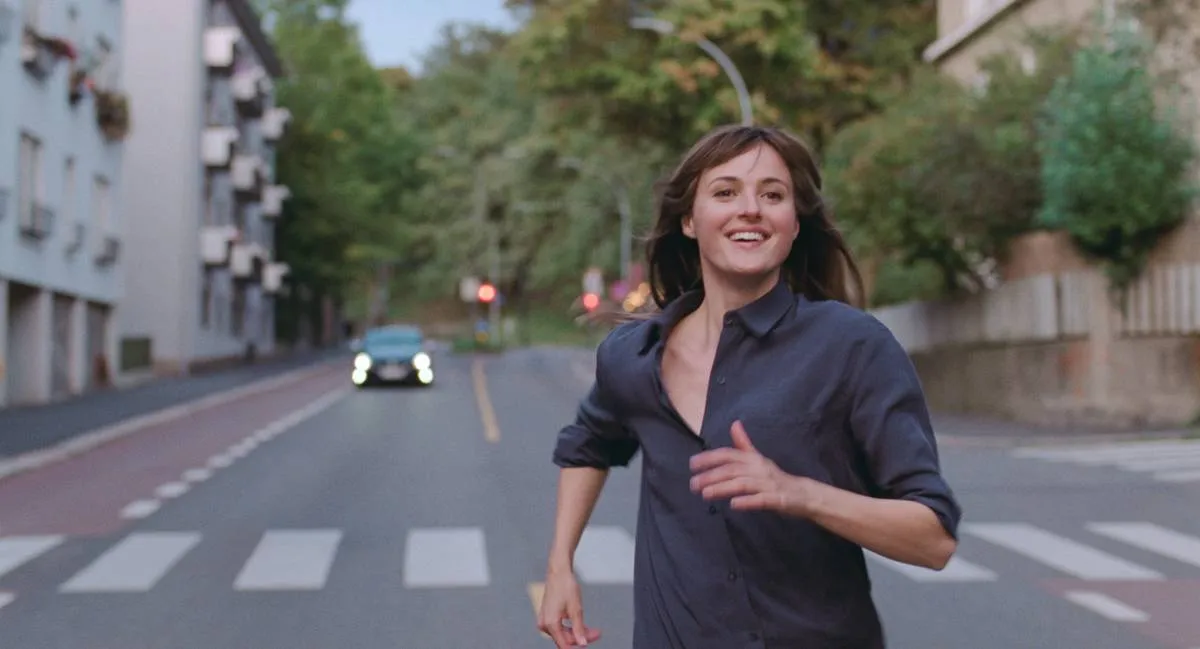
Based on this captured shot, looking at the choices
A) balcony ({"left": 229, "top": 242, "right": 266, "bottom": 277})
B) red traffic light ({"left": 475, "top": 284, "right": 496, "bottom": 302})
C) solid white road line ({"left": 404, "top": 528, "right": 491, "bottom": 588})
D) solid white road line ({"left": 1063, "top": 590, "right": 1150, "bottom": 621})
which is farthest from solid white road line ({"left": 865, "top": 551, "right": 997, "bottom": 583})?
red traffic light ({"left": 475, "top": 284, "right": 496, "bottom": 302})

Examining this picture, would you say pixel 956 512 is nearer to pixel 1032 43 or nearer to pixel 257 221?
pixel 1032 43

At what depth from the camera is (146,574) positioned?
32.6ft

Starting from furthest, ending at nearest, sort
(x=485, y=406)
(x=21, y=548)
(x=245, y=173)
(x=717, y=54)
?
(x=245, y=173) → (x=717, y=54) → (x=485, y=406) → (x=21, y=548)

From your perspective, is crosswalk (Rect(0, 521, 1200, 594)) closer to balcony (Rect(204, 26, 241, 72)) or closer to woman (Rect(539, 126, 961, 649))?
woman (Rect(539, 126, 961, 649))

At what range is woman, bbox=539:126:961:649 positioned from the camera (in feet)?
8.72

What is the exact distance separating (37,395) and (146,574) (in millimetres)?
23783

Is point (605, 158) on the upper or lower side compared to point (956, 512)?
upper

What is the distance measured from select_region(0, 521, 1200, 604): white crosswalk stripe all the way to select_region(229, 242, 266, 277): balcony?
43565 millimetres

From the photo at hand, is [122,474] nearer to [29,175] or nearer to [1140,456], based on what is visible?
[1140,456]

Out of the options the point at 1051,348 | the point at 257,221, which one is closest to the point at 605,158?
the point at 257,221

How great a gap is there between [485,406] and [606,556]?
20973mm

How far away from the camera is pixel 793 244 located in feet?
10.5

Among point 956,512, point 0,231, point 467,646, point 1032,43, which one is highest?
point 1032,43

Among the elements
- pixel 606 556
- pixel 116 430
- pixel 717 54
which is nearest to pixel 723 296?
pixel 606 556
